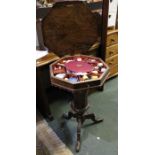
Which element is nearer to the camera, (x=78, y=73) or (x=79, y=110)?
(x=78, y=73)

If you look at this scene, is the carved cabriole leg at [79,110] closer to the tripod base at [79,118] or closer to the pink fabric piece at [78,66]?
the tripod base at [79,118]

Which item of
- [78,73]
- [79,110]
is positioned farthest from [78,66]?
[79,110]

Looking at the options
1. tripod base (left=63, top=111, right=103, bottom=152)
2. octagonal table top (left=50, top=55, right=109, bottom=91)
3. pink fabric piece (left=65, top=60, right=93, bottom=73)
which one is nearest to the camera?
octagonal table top (left=50, top=55, right=109, bottom=91)

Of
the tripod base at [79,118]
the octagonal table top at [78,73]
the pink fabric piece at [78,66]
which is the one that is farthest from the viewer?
the tripod base at [79,118]

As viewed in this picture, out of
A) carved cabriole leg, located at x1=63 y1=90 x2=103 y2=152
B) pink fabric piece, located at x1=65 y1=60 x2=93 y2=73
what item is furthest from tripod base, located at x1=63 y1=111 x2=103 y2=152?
pink fabric piece, located at x1=65 y1=60 x2=93 y2=73

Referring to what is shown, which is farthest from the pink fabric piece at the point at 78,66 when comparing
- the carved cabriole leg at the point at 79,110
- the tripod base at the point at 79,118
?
the tripod base at the point at 79,118

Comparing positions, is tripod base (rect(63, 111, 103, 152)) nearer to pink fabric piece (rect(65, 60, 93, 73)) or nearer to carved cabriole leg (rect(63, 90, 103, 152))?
carved cabriole leg (rect(63, 90, 103, 152))

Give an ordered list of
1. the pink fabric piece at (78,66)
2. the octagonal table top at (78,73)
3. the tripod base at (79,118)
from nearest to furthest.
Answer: the octagonal table top at (78,73)
the pink fabric piece at (78,66)
the tripod base at (79,118)

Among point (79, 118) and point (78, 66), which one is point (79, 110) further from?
point (78, 66)

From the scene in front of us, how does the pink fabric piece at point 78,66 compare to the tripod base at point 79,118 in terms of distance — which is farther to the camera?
the tripod base at point 79,118

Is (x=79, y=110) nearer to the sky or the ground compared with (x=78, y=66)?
nearer to the ground
